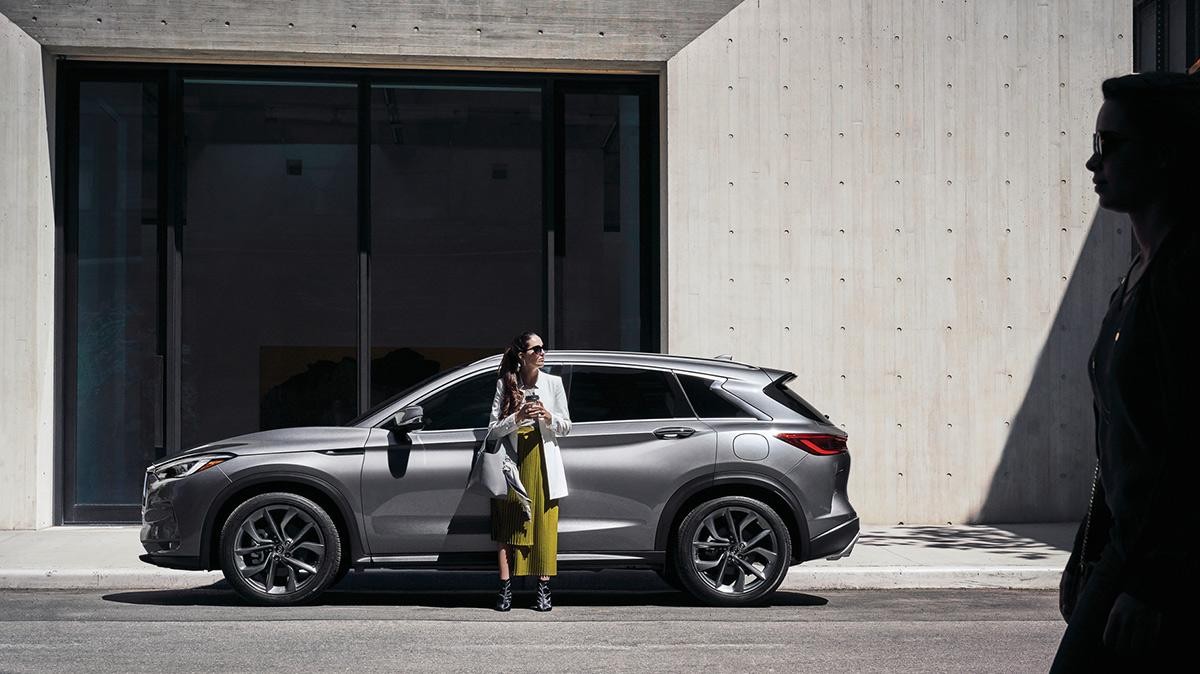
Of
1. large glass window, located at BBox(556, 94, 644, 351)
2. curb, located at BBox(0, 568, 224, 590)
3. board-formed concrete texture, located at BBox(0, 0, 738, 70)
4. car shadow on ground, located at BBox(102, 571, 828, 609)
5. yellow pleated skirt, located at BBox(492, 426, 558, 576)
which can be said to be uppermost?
board-formed concrete texture, located at BBox(0, 0, 738, 70)

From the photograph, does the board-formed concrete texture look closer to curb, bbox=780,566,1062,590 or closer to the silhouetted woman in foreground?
curb, bbox=780,566,1062,590

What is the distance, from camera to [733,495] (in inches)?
385

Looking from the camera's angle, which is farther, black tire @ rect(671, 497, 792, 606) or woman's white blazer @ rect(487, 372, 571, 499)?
black tire @ rect(671, 497, 792, 606)

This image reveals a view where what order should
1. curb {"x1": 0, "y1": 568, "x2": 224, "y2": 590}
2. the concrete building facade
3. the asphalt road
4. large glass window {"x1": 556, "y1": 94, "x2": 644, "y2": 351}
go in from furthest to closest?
large glass window {"x1": 556, "y1": 94, "x2": 644, "y2": 351} < the concrete building facade < curb {"x1": 0, "y1": 568, "x2": 224, "y2": 590} < the asphalt road

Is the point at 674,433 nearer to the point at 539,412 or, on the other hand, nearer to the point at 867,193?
the point at 539,412

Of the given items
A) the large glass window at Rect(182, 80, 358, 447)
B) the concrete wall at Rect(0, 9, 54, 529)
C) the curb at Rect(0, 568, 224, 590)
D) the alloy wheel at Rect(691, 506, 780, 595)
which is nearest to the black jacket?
the alloy wheel at Rect(691, 506, 780, 595)

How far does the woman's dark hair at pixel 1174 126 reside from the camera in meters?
2.67

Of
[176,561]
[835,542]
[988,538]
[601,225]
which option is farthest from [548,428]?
[601,225]

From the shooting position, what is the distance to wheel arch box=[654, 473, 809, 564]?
9.66 meters

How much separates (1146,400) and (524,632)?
6.27 m

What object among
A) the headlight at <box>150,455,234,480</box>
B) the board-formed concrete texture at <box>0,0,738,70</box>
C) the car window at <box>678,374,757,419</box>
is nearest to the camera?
the headlight at <box>150,455,234,480</box>

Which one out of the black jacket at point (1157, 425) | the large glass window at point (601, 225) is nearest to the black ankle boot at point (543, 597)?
the large glass window at point (601, 225)

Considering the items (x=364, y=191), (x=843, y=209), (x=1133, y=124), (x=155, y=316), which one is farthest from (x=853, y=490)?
(x=1133, y=124)

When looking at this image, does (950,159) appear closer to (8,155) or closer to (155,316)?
(155,316)
